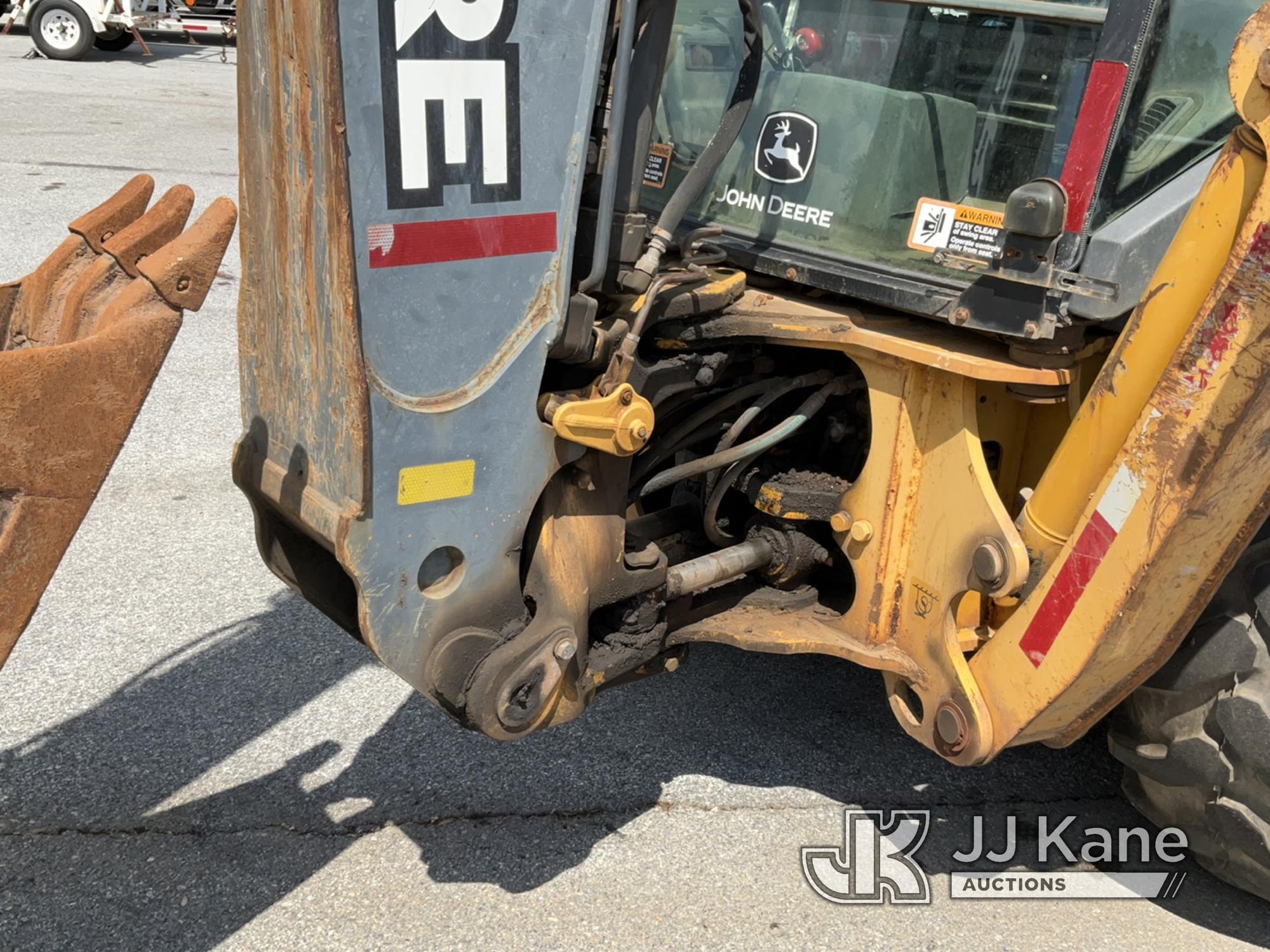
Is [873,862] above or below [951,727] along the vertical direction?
below

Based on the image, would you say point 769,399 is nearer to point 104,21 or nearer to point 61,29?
point 104,21

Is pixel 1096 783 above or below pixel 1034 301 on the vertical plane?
below

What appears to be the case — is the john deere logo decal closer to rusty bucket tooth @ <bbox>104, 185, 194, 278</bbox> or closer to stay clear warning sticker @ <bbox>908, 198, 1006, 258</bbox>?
stay clear warning sticker @ <bbox>908, 198, 1006, 258</bbox>

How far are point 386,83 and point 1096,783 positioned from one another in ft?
7.78

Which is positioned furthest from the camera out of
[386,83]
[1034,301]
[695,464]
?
[695,464]

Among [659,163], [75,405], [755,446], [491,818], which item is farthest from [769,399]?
[75,405]

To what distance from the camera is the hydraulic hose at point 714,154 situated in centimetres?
227

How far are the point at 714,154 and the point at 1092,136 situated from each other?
2.16 ft

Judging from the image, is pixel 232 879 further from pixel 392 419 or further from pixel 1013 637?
pixel 1013 637

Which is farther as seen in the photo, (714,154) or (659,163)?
(659,163)

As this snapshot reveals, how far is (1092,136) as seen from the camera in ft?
7.11

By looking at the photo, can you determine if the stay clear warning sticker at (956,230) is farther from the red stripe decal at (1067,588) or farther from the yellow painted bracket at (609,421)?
the yellow painted bracket at (609,421)

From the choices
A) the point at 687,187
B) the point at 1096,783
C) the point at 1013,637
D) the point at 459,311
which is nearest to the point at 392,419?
the point at 459,311

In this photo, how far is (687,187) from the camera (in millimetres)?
2277
